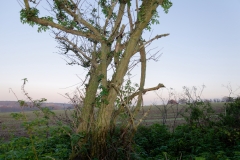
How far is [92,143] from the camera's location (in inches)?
273

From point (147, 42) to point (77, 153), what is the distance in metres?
3.99

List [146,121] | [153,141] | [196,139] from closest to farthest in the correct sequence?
[196,139] → [153,141] → [146,121]

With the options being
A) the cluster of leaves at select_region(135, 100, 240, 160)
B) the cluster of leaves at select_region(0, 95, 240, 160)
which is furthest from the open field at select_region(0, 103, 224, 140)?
the cluster of leaves at select_region(135, 100, 240, 160)

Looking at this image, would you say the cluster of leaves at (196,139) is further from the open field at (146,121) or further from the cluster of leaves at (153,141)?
the open field at (146,121)

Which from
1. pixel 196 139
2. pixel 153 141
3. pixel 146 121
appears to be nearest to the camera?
pixel 196 139

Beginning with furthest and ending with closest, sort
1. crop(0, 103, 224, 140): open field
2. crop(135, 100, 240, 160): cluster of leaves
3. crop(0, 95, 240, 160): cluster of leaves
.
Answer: crop(0, 103, 224, 140): open field
crop(135, 100, 240, 160): cluster of leaves
crop(0, 95, 240, 160): cluster of leaves

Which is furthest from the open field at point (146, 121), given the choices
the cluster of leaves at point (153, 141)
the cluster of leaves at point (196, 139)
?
the cluster of leaves at point (196, 139)

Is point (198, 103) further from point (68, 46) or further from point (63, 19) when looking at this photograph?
point (63, 19)

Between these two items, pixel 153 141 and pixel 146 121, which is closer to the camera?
pixel 153 141

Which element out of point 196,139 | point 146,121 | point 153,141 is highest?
point 146,121

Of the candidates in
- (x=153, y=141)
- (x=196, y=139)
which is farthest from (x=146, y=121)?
(x=196, y=139)

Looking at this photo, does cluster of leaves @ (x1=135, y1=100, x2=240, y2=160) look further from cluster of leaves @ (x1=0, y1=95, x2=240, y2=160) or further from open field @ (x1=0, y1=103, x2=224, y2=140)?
open field @ (x1=0, y1=103, x2=224, y2=140)

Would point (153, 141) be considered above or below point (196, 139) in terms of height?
below

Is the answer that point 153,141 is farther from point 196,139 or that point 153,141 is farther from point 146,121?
point 146,121
